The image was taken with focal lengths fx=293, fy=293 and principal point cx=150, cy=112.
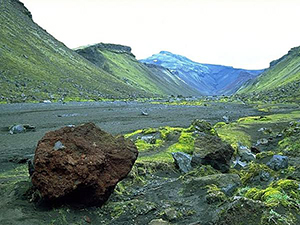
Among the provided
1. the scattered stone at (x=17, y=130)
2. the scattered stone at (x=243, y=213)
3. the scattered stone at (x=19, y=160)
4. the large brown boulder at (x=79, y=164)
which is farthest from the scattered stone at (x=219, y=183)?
the scattered stone at (x=17, y=130)

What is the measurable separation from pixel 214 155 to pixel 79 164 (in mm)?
9859

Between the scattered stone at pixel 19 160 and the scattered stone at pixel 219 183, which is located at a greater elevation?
the scattered stone at pixel 219 183

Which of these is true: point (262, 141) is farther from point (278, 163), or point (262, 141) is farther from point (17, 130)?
point (17, 130)

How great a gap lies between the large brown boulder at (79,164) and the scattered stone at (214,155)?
663 centimetres

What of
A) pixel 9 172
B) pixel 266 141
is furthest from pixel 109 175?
pixel 266 141

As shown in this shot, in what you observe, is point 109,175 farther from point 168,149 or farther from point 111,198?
point 168,149

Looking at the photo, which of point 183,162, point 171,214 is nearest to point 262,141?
point 183,162

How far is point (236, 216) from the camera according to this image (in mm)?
8875

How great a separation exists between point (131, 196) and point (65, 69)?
109 m

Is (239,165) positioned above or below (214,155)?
below

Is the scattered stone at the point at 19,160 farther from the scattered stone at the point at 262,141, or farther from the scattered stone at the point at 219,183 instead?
the scattered stone at the point at 262,141

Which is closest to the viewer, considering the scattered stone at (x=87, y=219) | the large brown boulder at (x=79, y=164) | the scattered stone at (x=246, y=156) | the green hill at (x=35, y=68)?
the scattered stone at (x=87, y=219)

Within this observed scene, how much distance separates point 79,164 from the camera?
1188 cm

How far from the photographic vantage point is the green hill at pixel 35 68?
248 ft
